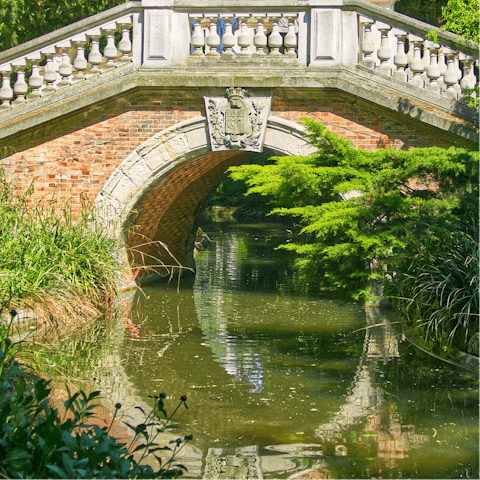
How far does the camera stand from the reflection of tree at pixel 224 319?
7234 millimetres

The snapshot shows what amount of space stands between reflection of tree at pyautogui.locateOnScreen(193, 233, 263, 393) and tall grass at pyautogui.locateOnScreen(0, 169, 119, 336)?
4.78ft

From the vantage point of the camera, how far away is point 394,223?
25.4 feet

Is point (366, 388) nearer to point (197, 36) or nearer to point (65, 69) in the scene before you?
point (197, 36)

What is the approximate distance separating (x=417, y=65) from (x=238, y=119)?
251 cm

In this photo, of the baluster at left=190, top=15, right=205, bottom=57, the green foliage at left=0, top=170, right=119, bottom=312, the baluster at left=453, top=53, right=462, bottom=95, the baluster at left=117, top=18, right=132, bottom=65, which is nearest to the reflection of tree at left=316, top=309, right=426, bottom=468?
the green foliage at left=0, top=170, right=119, bottom=312

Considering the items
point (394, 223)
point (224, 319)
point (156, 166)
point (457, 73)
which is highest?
point (457, 73)

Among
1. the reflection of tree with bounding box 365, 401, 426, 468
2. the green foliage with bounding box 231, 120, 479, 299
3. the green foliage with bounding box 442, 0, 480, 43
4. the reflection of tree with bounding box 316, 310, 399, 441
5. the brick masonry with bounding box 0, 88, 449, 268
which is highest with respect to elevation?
the green foliage with bounding box 442, 0, 480, 43

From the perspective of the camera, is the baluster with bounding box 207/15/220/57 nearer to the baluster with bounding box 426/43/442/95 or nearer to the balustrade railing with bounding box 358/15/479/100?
the balustrade railing with bounding box 358/15/479/100

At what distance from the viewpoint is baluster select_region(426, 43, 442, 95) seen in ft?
31.3

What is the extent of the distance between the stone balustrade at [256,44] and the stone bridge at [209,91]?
0.06 feet

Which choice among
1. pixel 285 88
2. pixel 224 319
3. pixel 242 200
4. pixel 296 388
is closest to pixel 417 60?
pixel 285 88

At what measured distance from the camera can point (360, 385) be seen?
22.2ft

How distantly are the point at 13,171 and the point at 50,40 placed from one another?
2006 millimetres

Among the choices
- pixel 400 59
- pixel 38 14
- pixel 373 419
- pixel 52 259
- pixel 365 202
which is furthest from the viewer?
pixel 38 14
